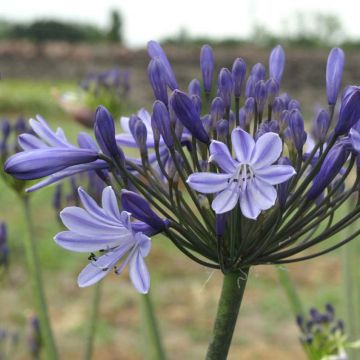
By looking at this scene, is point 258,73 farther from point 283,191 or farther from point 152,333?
point 152,333

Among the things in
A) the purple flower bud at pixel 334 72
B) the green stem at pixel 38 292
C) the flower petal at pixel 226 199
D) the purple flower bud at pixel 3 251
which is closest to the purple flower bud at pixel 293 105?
the purple flower bud at pixel 334 72

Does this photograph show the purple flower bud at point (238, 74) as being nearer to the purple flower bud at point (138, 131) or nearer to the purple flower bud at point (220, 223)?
the purple flower bud at point (138, 131)

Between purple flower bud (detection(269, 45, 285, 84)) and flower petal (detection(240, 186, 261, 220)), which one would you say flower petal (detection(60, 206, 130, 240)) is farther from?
purple flower bud (detection(269, 45, 285, 84))

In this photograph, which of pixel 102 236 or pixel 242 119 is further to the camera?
pixel 242 119

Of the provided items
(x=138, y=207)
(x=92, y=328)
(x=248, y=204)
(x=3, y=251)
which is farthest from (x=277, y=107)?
(x=92, y=328)

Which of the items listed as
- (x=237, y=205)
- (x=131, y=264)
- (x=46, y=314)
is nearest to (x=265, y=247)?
(x=237, y=205)

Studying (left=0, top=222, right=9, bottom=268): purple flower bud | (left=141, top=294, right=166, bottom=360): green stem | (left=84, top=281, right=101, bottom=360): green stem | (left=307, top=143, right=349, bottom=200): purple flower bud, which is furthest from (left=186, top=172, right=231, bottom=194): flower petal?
(left=84, top=281, right=101, bottom=360): green stem
